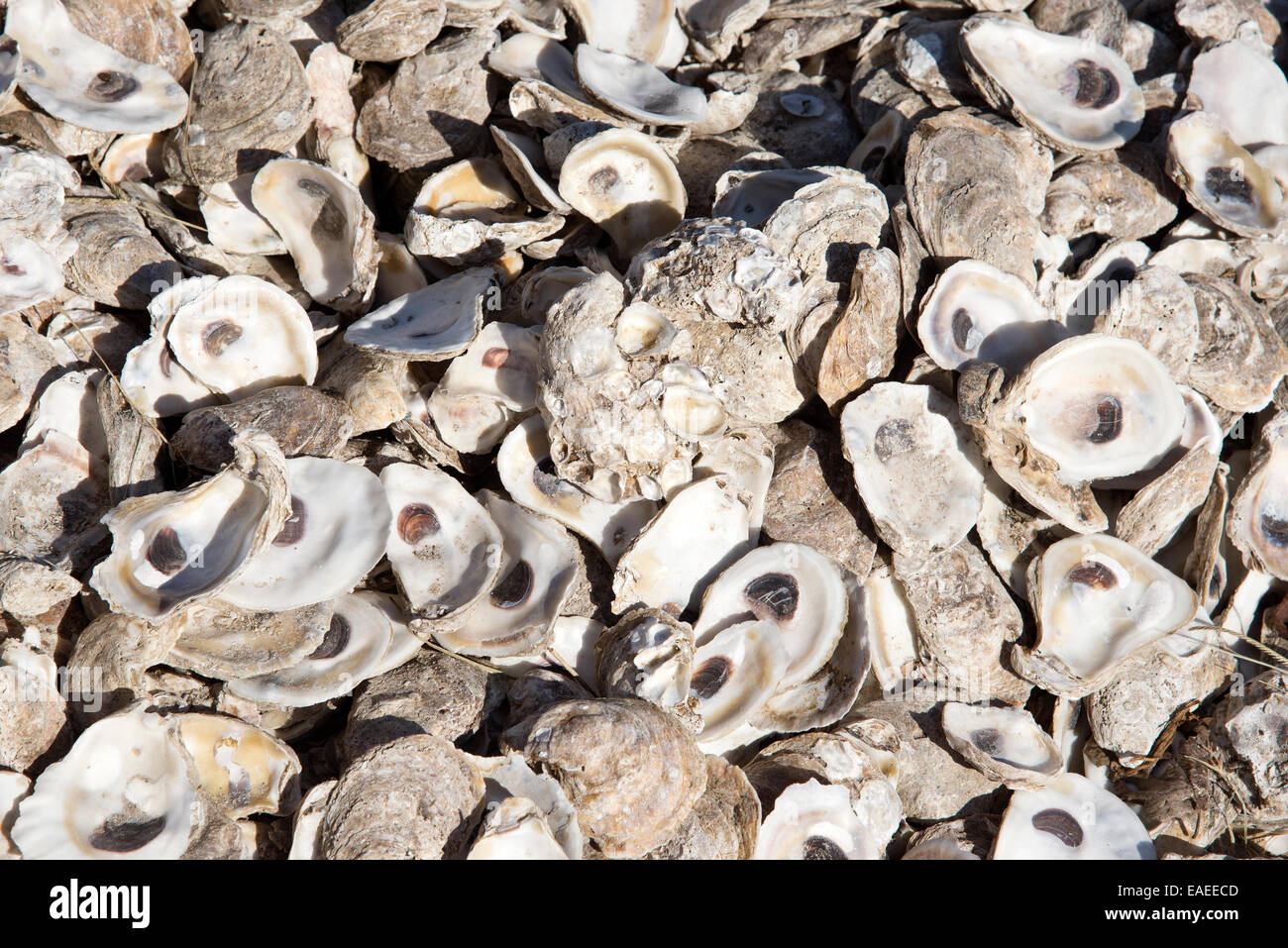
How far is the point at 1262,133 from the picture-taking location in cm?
380

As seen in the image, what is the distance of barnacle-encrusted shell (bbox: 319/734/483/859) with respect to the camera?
2.16 metres

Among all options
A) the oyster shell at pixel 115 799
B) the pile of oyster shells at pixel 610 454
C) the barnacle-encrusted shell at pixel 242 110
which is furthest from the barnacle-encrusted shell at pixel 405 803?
the barnacle-encrusted shell at pixel 242 110

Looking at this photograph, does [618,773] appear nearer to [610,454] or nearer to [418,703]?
[418,703]

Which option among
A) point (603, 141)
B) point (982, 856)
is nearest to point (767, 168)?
point (603, 141)

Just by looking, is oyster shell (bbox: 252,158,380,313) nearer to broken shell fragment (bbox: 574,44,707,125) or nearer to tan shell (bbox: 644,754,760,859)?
broken shell fragment (bbox: 574,44,707,125)

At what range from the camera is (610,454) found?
2.58 metres

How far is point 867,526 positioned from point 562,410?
1017mm

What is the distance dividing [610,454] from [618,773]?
0.84 metres

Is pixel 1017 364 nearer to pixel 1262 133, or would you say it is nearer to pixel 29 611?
pixel 1262 133

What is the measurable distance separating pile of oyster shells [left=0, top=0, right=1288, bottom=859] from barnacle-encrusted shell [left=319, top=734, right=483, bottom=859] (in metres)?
0.01

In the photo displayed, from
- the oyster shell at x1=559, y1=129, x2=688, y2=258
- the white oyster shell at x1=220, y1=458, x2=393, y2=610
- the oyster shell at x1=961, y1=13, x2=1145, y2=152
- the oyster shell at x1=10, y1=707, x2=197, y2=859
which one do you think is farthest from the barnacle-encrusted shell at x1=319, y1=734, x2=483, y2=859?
the oyster shell at x1=961, y1=13, x2=1145, y2=152

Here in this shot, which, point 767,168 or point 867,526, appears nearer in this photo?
point 867,526

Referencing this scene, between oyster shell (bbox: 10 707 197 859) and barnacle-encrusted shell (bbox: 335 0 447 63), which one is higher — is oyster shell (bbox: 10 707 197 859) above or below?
below

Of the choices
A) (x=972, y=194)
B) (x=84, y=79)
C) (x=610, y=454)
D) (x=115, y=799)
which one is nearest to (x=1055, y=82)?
(x=972, y=194)
